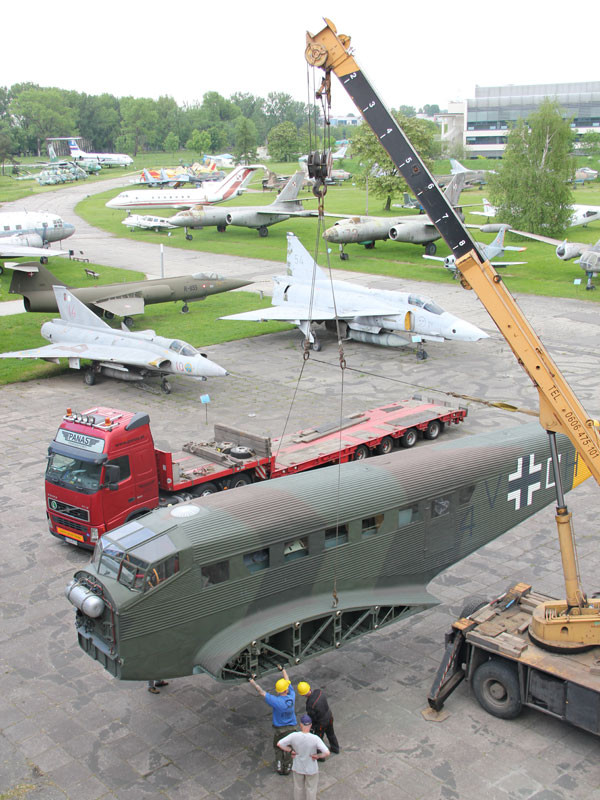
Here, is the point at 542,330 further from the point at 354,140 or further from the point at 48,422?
the point at 354,140

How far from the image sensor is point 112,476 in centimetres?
1628

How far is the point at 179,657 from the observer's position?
10594 millimetres

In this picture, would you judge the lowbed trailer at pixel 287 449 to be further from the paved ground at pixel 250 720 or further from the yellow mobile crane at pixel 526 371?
the yellow mobile crane at pixel 526 371

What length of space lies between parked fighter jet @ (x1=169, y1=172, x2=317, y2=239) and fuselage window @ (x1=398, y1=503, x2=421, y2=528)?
5420 centimetres

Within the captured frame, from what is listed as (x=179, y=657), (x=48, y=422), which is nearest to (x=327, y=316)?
(x=48, y=422)

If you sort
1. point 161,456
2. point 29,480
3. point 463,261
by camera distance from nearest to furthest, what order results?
point 463,261
point 161,456
point 29,480

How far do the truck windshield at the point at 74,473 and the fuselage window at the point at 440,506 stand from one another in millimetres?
7484

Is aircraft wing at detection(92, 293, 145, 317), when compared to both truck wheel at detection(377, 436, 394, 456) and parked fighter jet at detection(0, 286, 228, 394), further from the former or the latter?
truck wheel at detection(377, 436, 394, 456)

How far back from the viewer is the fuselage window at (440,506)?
13234 mm

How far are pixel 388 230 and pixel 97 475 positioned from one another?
44.2 meters

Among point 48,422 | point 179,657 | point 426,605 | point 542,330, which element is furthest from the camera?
point 542,330

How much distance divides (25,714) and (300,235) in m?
58.2

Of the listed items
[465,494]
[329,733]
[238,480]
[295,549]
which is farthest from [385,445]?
[329,733]

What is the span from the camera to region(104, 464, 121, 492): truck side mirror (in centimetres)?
1620
